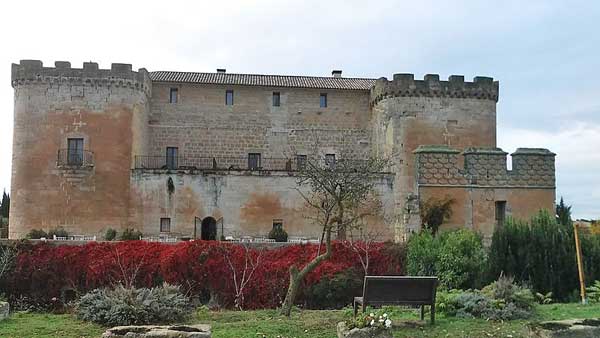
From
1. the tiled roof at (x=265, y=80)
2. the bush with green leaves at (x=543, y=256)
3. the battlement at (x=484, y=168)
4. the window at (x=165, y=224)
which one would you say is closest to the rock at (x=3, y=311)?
the bush with green leaves at (x=543, y=256)

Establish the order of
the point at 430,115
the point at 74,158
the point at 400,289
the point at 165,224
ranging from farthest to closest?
the point at 430,115
the point at 165,224
the point at 74,158
the point at 400,289

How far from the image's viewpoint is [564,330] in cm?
907

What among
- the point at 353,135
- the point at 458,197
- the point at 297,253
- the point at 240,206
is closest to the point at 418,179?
the point at 458,197

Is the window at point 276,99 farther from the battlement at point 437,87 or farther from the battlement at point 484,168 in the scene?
the battlement at point 484,168

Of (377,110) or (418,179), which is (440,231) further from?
(377,110)

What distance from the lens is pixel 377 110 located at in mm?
36125

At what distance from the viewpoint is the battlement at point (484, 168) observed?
20.8m

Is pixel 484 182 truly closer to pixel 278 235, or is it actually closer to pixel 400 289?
pixel 400 289

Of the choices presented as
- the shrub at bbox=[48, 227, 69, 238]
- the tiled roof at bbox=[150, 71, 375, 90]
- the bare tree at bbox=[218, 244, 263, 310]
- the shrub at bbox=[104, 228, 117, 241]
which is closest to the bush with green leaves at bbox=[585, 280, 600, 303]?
the bare tree at bbox=[218, 244, 263, 310]

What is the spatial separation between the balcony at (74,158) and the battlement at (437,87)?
15.9 meters

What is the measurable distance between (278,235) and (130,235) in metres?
6.85

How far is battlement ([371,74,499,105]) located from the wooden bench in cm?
2394

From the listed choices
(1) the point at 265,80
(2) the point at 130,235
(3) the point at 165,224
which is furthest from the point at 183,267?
(1) the point at 265,80

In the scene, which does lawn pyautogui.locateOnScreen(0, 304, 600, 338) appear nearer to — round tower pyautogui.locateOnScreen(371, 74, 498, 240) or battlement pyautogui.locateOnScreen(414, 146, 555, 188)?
battlement pyautogui.locateOnScreen(414, 146, 555, 188)
